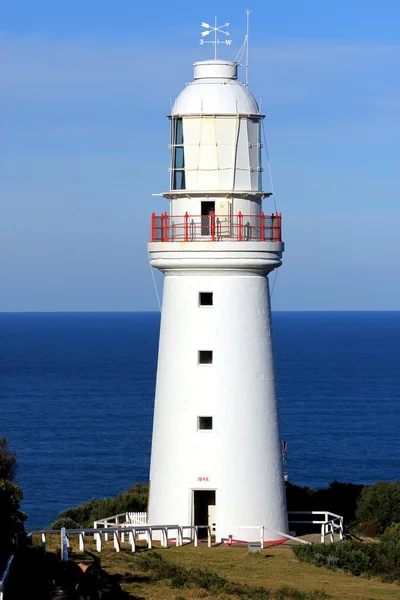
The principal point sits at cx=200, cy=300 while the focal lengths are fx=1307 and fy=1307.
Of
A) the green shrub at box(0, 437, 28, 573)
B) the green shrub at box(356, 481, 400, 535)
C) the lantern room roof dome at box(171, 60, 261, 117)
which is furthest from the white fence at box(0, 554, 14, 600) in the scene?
the green shrub at box(356, 481, 400, 535)

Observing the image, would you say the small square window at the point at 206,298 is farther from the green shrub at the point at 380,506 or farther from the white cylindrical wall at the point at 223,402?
the green shrub at the point at 380,506

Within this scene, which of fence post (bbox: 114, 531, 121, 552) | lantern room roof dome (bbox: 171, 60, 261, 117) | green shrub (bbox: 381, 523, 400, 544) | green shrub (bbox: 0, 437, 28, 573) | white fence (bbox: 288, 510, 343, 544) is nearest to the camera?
green shrub (bbox: 0, 437, 28, 573)

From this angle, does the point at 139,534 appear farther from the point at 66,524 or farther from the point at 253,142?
the point at 253,142

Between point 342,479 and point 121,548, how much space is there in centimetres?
3884

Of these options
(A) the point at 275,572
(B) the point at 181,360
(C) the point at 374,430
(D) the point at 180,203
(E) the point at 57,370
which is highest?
(E) the point at 57,370

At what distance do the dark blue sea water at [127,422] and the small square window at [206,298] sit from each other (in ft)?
79.2

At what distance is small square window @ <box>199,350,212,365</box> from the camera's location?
2594 centimetres

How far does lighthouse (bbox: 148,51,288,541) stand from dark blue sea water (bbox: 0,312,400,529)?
2343 centimetres

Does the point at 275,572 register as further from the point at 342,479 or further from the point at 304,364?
the point at 304,364

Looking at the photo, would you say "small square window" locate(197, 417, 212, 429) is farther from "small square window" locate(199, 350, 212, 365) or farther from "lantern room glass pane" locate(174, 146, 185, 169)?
"lantern room glass pane" locate(174, 146, 185, 169)

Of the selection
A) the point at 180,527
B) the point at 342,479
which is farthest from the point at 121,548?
the point at 342,479

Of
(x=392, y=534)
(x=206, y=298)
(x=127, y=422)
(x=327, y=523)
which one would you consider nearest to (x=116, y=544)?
(x=206, y=298)

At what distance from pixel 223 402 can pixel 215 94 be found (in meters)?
6.08

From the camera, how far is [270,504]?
26156mm
